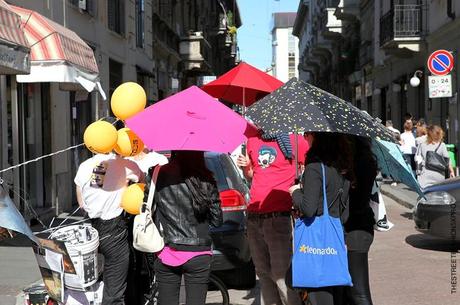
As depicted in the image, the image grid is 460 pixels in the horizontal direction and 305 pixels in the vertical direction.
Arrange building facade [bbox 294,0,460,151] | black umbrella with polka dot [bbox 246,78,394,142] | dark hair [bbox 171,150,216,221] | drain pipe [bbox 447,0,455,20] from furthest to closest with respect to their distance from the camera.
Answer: building facade [bbox 294,0,460,151]
drain pipe [bbox 447,0,455,20]
dark hair [bbox 171,150,216,221]
black umbrella with polka dot [bbox 246,78,394,142]

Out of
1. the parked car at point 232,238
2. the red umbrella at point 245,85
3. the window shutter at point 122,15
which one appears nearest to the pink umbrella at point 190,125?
the red umbrella at point 245,85

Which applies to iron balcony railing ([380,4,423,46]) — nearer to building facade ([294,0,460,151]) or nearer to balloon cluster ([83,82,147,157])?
building facade ([294,0,460,151])

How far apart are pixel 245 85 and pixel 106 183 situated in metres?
1.92

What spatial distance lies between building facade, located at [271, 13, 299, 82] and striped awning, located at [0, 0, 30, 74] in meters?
116

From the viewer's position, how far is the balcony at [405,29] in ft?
83.2

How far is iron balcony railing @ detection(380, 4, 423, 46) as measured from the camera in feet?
83.5

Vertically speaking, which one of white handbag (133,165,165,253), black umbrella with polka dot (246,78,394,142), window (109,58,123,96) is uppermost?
window (109,58,123,96)

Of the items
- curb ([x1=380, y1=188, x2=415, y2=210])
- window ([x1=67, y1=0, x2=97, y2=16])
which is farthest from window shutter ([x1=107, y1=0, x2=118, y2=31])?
curb ([x1=380, y1=188, x2=415, y2=210])

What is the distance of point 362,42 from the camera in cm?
3884

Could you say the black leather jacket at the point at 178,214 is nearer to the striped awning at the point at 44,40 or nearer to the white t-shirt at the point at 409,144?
the striped awning at the point at 44,40

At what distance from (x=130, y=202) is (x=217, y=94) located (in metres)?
2.51

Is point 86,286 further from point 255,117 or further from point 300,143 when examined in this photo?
point 300,143

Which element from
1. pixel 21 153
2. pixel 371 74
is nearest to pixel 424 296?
pixel 21 153

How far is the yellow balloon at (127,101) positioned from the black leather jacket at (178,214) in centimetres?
73
